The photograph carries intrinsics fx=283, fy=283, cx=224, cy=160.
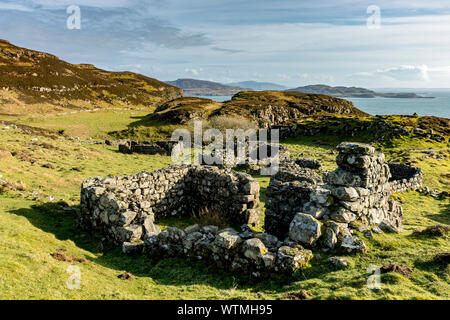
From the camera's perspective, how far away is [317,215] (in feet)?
31.6

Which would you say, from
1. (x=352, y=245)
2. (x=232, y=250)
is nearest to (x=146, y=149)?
(x=232, y=250)

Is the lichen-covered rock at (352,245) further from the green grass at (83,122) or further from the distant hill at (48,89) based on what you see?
the distant hill at (48,89)

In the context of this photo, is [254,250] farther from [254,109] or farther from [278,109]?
[278,109]

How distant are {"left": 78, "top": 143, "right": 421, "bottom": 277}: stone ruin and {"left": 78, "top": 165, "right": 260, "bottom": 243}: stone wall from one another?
0.04 m

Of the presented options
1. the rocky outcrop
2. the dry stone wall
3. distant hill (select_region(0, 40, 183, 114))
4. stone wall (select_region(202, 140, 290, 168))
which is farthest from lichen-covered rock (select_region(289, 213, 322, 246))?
distant hill (select_region(0, 40, 183, 114))

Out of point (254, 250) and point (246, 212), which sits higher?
point (254, 250)

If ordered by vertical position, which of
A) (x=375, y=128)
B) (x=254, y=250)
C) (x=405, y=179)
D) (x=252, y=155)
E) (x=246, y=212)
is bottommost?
(x=246, y=212)

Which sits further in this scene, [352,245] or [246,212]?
[246,212]

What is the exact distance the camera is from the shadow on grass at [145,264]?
783 cm

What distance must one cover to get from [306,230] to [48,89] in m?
93.3

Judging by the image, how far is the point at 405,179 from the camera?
23.8 meters
